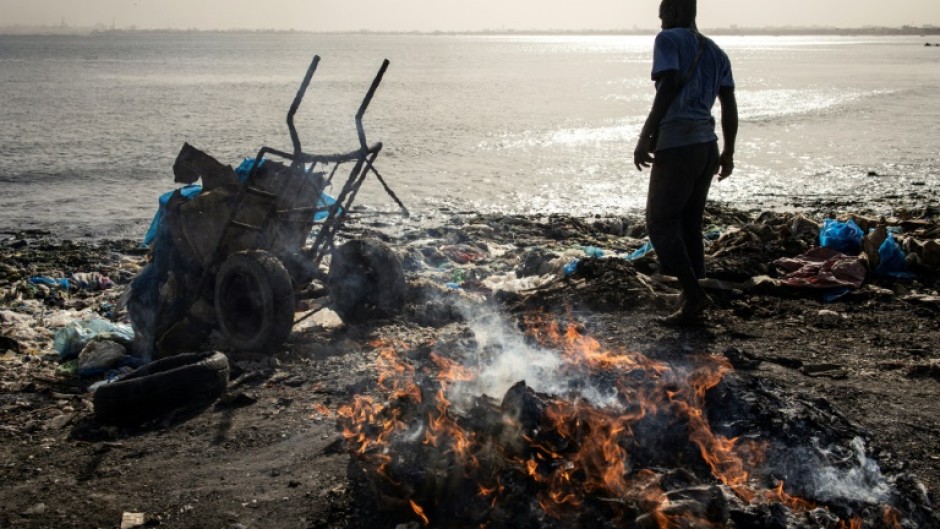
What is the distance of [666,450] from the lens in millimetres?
3943

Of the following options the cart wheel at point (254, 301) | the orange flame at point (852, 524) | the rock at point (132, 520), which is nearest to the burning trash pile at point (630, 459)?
the orange flame at point (852, 524)

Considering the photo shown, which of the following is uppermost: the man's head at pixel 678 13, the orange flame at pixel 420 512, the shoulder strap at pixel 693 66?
the man's head at pixel 678 13

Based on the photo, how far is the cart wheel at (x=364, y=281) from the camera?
7090 millimetres

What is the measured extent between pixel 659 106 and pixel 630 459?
9.37 feet

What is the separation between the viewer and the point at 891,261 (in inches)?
311

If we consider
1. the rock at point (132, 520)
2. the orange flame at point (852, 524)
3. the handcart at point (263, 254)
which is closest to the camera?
the orange flame at point (852, 524)

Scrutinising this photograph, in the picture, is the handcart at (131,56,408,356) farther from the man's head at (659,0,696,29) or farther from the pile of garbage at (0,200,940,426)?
the man's head at (659,0,696,29)

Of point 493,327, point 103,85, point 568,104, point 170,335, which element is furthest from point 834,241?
point 103,85

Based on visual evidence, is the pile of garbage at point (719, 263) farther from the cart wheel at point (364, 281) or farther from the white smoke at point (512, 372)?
the white smoke at point (512, 372)

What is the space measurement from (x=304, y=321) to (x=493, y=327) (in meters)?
1.90

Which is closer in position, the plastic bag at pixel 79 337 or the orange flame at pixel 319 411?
the orange flame at pixel 319 411

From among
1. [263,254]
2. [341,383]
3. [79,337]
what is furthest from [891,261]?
[79,337]

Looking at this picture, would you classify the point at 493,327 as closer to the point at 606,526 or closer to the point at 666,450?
the point at 666,450

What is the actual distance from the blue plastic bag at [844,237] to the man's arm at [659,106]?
377 centimetres
